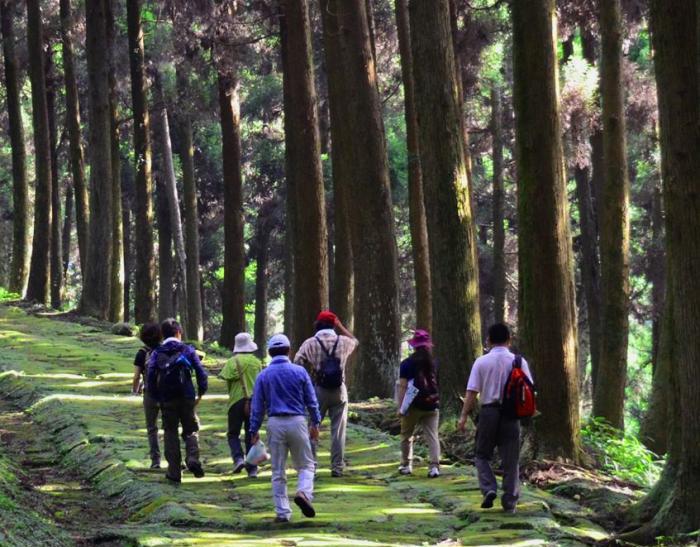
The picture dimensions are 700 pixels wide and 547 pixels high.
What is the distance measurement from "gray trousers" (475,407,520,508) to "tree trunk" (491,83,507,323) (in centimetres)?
2371

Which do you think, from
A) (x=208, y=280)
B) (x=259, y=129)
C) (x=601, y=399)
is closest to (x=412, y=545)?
(x=601, y=399)

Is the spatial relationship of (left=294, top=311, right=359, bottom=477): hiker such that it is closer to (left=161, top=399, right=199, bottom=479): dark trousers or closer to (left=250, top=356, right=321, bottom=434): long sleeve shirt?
(left=161, top=399, right=199, bottom=479): dark trousers

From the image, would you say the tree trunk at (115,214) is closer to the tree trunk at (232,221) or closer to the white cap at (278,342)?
the tree trunk at (232,221)

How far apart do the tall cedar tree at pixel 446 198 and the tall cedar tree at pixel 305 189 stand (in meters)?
5.12

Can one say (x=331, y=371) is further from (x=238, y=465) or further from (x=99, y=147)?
(x=99, y=147)

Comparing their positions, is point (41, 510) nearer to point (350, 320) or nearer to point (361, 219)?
point (361, 219)

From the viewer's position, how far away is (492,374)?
11.5 m

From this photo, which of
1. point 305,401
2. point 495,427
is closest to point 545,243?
point 495,427

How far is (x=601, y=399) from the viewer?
20969 millimetres

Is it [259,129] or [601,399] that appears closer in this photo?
Answer: [601,399]

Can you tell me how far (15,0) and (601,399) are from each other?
22.4 m

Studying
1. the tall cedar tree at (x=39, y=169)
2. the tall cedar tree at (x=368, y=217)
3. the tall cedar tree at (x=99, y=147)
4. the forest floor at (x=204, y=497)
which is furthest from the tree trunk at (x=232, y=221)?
the forest floor at (x=204, y=497)

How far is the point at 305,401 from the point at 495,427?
188 cm

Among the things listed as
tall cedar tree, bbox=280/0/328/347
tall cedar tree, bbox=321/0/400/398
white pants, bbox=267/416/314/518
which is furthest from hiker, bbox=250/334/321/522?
tall cedar tree, bbox=280/0/328/347
